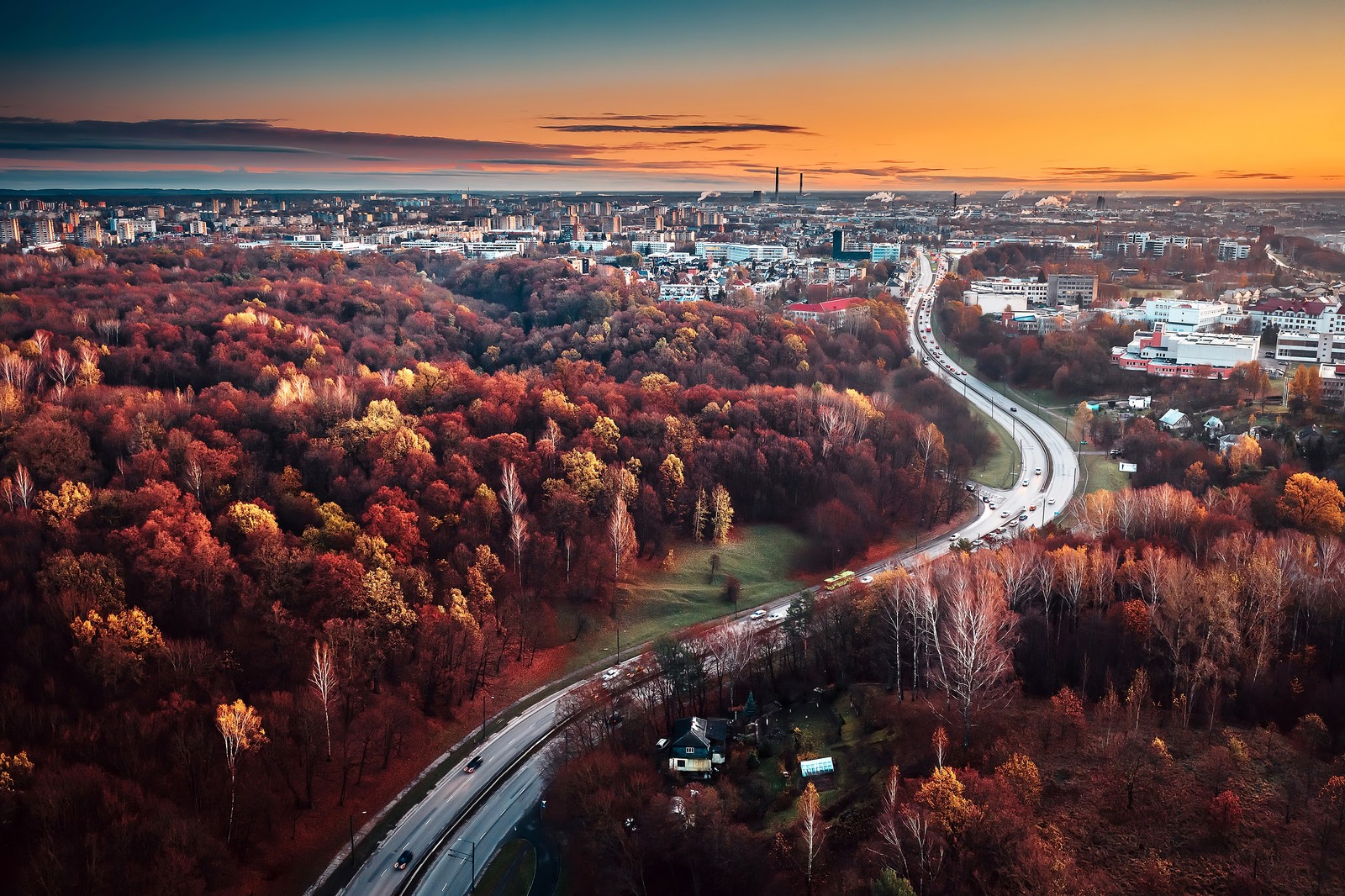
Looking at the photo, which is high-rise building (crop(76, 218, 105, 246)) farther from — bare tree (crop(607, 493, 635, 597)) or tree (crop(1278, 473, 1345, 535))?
tree (crop(1278, 473, 1345, 535))

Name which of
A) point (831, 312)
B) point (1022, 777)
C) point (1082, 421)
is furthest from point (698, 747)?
point (831, 312)

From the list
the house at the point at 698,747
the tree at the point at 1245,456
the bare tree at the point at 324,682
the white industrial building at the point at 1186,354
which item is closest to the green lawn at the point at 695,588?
the house at the point at 698,747

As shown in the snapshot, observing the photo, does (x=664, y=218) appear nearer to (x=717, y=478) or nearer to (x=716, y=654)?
(x=717, y=478)

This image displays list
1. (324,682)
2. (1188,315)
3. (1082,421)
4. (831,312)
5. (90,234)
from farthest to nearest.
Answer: (90,234) < (831,312) < (1188,315) < (1082,421) < (324,682)

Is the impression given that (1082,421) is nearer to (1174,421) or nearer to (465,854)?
(1174,421)

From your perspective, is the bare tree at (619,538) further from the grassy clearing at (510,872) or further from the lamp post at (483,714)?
the grassy clearing at (510,872)
